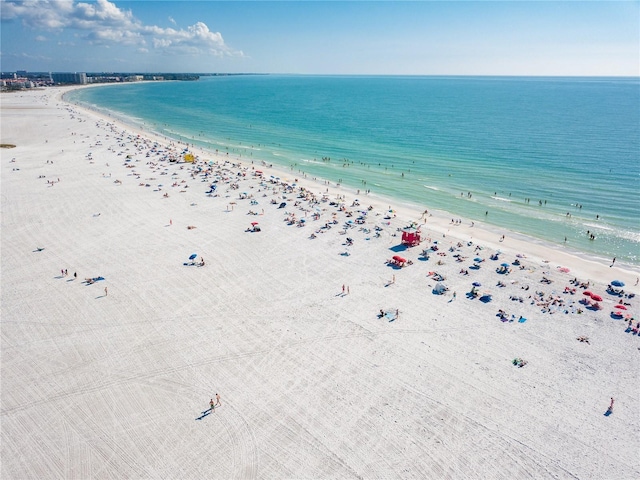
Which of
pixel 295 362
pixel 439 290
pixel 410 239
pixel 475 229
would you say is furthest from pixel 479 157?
pixel 295 362

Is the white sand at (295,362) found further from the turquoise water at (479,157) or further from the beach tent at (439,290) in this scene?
the turquoise water at (479,157)

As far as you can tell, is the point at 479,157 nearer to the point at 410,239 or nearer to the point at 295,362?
the point at 410,239

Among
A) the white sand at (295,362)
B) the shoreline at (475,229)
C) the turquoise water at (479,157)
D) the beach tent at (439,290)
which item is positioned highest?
the turquoise water at (479,157)

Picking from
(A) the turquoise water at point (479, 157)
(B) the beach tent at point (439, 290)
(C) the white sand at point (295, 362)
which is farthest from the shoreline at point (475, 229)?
(B) the beach tent at point (439, 290)

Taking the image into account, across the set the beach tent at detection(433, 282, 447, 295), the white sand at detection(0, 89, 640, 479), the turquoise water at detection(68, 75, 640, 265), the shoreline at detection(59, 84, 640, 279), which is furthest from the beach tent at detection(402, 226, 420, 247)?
the turquoise water at detection(68, 75, 640, 265)

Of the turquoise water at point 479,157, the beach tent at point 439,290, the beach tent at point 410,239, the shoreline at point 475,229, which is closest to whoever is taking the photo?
the beach tent at point 439,290

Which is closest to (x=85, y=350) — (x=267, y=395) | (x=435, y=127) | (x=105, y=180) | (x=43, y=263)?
(x=267, y=395)

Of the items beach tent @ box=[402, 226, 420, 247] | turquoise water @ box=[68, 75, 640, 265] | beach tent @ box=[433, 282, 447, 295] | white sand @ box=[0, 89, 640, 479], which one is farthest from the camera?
turquoise water @ box=[68, 75, 640, 265]

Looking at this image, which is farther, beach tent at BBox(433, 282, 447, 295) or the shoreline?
the shoreline

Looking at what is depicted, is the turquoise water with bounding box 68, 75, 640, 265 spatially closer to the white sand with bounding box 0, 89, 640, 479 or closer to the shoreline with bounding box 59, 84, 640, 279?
the shoreline with bounding box 59, 84, 640, 279
